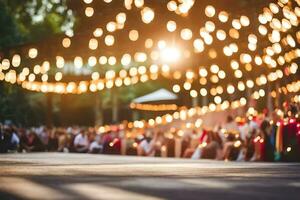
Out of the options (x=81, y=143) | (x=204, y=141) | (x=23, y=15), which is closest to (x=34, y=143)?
(x=81, y=143)

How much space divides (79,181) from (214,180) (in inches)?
63.3

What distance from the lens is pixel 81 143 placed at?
24.4 meters

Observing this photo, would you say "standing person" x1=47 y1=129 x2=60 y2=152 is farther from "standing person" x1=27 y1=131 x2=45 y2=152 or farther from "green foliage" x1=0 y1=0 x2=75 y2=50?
"green foliage" x1=0 y1=0 x2=75 y2=50

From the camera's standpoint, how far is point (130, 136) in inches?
919

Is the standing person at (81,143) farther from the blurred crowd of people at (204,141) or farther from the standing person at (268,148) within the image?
the standing person at (268,148)

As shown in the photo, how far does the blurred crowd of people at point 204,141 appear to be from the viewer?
16.1 m

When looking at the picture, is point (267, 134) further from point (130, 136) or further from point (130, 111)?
point (130, 111)

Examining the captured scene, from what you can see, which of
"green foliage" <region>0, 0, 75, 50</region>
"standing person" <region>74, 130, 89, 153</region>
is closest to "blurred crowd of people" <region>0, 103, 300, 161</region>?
"standing person" <region>74, 130, 89, 153</region>

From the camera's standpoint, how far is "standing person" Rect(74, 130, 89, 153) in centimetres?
2423

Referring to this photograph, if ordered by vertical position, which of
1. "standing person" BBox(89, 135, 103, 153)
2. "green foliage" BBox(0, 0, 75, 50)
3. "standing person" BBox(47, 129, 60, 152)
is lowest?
"standing person" BBox(89, 135, 103, 153)

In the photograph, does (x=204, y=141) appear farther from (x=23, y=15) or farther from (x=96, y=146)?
(x=23, y=15)

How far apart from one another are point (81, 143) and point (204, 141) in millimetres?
7138

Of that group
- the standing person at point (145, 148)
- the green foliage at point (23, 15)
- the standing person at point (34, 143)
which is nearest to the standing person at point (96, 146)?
the standing person at point (34, 143)

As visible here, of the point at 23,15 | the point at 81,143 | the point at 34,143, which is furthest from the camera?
the point at 23,15
